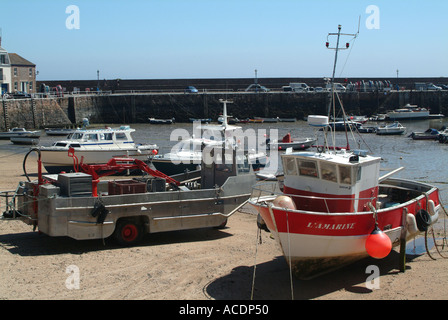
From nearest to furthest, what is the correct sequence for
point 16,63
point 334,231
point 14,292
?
point 14,292 → point 334,231 → point 16,63

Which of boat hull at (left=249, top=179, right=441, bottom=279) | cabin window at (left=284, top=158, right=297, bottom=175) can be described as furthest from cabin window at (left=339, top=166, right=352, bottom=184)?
cabin window at (left=284, top=158, right=297, bottom=175)

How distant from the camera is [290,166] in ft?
39.0

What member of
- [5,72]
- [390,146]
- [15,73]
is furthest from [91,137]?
[15,73]

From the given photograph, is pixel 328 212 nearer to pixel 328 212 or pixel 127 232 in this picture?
pixel 328 212

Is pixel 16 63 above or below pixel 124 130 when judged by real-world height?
above

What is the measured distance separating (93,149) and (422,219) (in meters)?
16.4

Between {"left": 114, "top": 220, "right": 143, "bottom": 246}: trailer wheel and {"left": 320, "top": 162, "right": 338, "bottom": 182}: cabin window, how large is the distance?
441cm

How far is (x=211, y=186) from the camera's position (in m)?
14.9

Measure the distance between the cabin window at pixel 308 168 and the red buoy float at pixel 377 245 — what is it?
175cm

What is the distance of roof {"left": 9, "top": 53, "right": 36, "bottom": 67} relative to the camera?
199ft

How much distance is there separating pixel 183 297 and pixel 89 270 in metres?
2.21

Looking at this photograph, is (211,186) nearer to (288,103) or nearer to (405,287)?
(405,287)

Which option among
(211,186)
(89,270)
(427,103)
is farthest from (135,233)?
(427,103)

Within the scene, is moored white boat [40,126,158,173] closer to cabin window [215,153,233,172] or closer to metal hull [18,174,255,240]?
cabin window [215,153,233,172]
